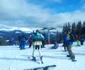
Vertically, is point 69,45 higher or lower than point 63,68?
higher

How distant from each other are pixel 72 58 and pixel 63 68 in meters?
2.90

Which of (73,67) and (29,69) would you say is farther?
(73,67)

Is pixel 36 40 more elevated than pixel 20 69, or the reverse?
pixel 36 40

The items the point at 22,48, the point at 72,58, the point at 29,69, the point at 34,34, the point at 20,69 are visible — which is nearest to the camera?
the point at 29,69

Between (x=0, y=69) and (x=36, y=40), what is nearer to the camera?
(x=0, y=69)

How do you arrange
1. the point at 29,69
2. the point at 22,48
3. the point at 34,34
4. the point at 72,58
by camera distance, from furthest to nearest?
the point at 22,48
the point at 72,58
the point at 34,34
the point at 29,69

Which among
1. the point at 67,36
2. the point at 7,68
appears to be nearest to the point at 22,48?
the point at 67,36

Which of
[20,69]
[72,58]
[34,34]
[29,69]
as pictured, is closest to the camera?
[29,69]

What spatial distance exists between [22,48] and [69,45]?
11034mm

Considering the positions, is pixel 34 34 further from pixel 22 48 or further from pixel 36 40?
pixel 22 48

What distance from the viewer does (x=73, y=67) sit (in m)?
11.7

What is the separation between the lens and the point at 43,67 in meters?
10.7

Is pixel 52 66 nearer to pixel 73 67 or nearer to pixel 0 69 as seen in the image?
pixel 73 67

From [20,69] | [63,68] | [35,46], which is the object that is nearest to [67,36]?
[35,46]
